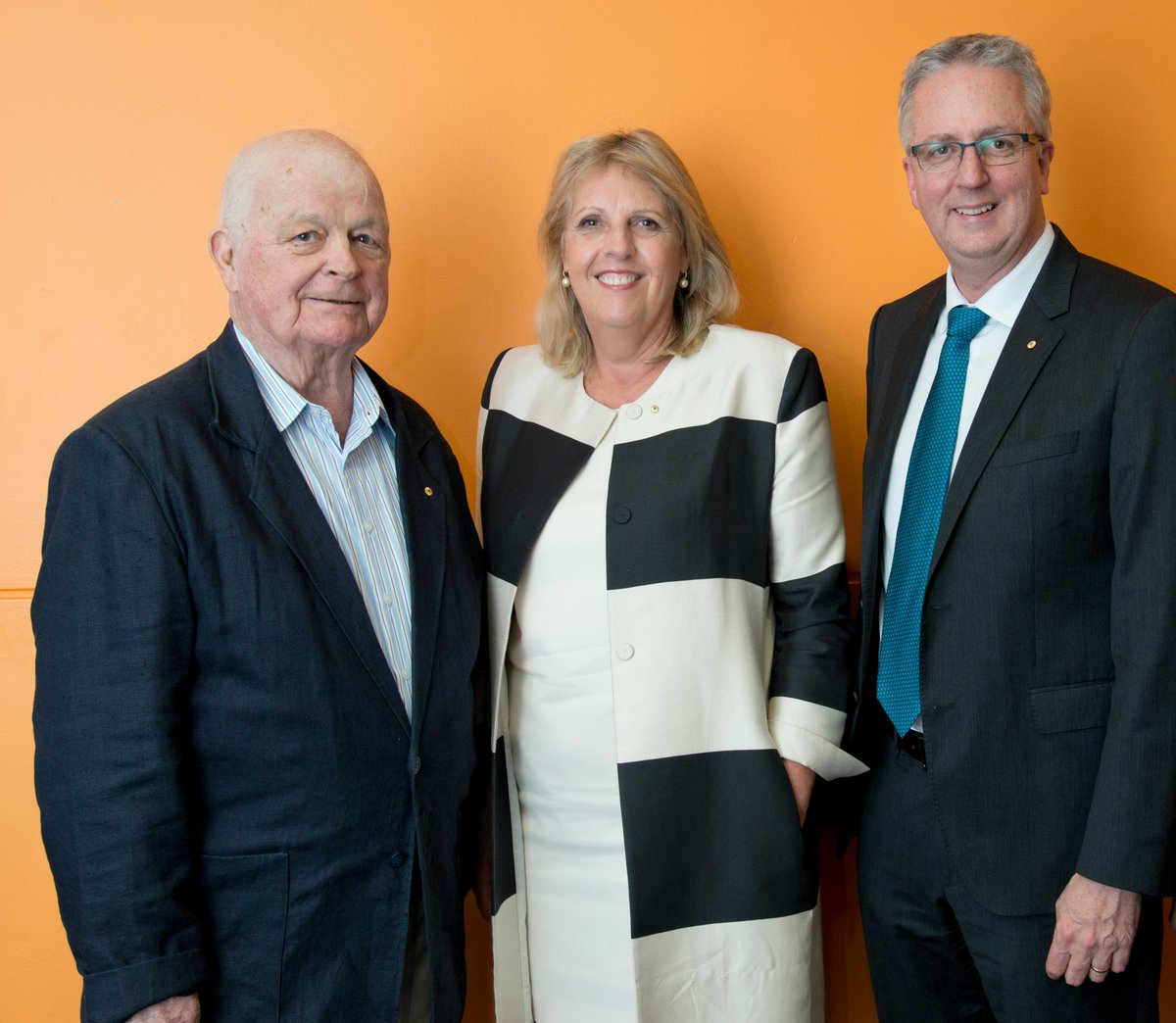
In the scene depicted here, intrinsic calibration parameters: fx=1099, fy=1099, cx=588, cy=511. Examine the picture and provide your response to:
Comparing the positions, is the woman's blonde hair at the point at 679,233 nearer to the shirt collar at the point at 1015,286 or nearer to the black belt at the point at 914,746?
the shirt collar at the point at 1015,286

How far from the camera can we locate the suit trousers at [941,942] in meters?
1.81

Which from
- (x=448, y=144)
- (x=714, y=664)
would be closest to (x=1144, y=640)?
(x=714, y=664)

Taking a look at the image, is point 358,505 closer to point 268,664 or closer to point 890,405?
point 268,664

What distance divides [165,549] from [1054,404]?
54.3 inches

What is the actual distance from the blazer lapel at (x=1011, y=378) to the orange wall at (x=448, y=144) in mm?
703

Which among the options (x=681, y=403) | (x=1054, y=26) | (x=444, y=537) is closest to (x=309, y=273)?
(x=444, y=537)

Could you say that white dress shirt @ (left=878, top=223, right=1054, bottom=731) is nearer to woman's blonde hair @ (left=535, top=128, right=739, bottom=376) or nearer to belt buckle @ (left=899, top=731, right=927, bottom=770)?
belt buckle @ (left=899, top=731, right=927, bottom=770)

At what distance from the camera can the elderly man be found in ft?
5.04

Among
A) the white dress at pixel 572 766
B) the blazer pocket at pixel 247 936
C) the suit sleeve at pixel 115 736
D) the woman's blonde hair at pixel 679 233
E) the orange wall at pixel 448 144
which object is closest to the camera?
the suit sleeve at pixel 115 736

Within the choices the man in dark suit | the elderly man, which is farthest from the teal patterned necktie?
the elderly man

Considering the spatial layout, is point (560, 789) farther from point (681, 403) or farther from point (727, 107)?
point (727, 107)

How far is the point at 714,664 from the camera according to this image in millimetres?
1973

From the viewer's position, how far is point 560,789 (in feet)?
6.67

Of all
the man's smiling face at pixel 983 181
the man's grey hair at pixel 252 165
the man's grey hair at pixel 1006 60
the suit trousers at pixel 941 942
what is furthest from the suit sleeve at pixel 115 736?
the man's grey hair at pixel 1006 60
